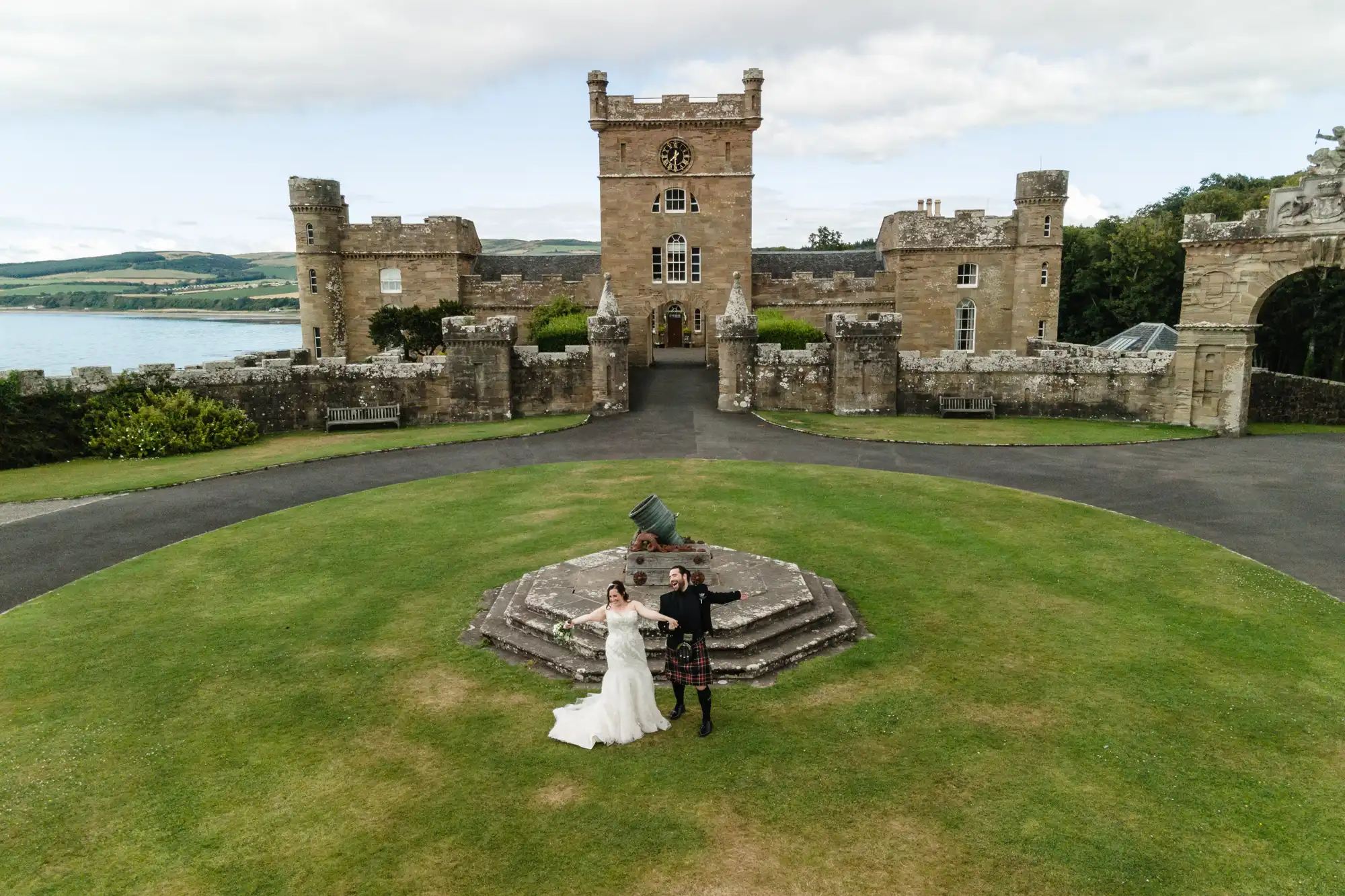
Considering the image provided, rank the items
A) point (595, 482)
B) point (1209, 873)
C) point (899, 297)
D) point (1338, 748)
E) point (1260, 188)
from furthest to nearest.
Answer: point (1260, 188) < point (899, 297) < point (595, 482) < point (1338, 748) < point (1209, 873)

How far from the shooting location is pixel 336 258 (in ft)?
134

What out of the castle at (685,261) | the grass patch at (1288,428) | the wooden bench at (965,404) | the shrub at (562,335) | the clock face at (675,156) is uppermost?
the clock face at (675,156)

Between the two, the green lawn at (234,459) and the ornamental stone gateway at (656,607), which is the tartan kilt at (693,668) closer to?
the ornamental stone gateway at (656,607)

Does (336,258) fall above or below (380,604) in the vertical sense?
above

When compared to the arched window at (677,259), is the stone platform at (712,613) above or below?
below

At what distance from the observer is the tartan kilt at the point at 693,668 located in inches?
323

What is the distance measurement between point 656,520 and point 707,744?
314cm

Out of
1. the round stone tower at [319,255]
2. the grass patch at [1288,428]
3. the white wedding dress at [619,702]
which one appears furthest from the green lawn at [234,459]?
the grass patch at [1288,428]

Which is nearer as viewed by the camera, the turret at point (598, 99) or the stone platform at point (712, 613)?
the stone platform at point (712, 613)

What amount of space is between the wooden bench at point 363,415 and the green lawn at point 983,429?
1185 cm

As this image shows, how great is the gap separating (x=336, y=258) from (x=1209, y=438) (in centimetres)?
3723

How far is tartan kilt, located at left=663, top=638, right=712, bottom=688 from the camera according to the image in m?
8.20

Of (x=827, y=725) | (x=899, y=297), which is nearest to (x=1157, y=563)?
(x=827, y=725)

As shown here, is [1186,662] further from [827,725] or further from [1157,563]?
[827,725]
